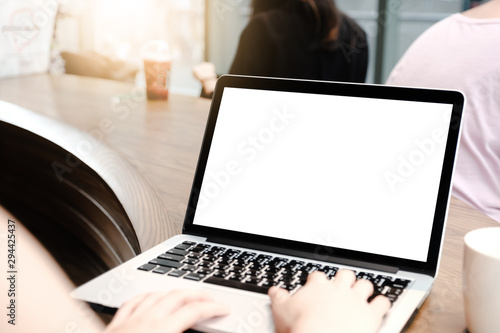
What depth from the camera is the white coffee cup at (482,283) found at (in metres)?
0.45

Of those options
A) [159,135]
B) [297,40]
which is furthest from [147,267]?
[297,40]

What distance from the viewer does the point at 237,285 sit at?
1.75ft

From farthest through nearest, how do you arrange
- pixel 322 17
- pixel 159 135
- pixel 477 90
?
pixel 322 17
pixel 159 135
pixel 477 90

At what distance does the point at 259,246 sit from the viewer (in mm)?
625

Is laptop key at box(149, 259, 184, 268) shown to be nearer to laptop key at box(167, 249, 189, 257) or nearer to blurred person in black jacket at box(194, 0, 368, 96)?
laptop key at box(167, 249, 189, 257)

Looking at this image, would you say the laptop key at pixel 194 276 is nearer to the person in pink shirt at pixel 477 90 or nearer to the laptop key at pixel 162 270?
the laptop key at pixel 162 270

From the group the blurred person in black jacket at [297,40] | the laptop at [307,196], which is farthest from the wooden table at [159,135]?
the blurred person in black jacket at [297,40]

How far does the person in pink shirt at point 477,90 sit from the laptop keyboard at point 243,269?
1.92ft

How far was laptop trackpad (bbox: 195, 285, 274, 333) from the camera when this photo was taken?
466 millimetres

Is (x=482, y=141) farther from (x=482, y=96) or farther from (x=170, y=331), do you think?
(x=170, y=331)

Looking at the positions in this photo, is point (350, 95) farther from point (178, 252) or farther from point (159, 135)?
point (159, 135)

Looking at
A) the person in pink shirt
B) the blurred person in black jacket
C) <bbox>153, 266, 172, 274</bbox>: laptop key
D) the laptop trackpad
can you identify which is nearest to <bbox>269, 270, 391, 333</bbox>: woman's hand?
the laptop trackpad

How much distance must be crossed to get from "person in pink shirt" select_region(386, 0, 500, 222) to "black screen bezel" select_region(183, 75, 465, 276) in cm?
49

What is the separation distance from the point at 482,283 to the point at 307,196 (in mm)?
229
